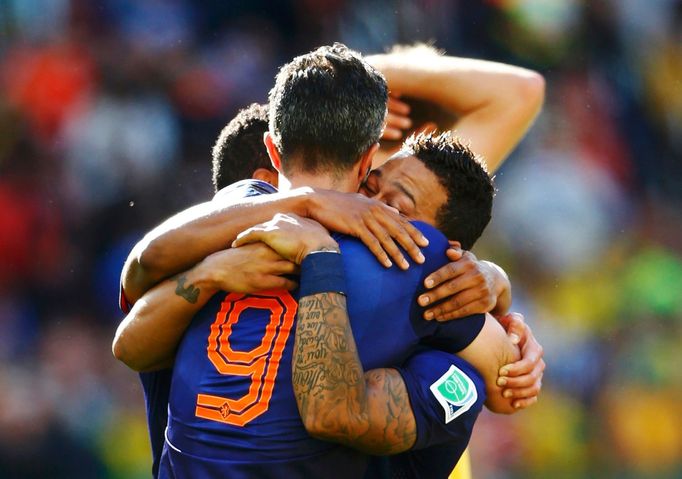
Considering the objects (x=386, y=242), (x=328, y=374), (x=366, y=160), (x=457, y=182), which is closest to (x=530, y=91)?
(x=457, y=182)

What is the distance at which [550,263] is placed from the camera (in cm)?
728

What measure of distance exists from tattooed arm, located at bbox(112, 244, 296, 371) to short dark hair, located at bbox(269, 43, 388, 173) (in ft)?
1.05

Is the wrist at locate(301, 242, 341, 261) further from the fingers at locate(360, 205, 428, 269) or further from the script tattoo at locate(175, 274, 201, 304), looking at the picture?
the script tattoo at locate(175, 274, 201, 304)

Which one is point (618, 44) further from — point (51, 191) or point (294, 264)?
point (294, 264)

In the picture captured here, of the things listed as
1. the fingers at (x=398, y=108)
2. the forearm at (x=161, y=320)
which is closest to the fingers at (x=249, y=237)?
the forearm at (x=161, y=320)

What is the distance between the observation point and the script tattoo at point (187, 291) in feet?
8.55

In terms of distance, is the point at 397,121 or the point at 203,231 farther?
the point at 397,121

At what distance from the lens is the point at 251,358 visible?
2512mm

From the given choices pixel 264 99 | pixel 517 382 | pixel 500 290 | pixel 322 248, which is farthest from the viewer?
pixel 264 99

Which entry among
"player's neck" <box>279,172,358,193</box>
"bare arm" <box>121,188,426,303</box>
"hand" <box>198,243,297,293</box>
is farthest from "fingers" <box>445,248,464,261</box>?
"hand" <box>198,243,297,293</box>

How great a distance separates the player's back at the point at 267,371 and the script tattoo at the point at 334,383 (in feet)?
0.34

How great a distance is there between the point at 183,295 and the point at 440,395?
0.73 metres

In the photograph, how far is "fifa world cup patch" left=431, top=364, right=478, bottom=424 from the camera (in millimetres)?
2535

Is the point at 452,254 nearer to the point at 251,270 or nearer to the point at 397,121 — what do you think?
the point at 251,270
